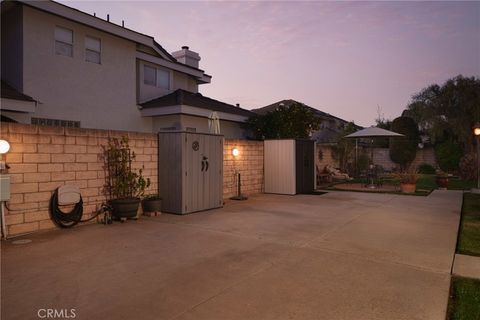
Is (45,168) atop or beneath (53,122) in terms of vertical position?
beneath

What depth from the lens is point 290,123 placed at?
1477 centimetres

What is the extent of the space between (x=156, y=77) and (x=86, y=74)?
12.4ft

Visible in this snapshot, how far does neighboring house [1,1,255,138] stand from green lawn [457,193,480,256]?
9888 mm

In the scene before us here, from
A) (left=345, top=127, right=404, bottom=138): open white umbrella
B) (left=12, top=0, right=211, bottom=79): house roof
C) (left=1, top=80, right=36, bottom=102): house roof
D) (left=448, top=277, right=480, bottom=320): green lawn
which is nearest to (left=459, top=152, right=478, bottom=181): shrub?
(left=345, top=127, right=404, bottom=138): open white umbrella

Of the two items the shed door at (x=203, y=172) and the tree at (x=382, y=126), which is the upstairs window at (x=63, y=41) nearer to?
the shed door at (x=203, y=172)

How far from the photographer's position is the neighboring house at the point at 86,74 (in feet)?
33.6

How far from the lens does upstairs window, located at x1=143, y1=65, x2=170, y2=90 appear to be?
14623mm

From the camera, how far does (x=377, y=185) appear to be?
1401 centimetres

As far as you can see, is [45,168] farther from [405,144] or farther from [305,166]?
[405,144]

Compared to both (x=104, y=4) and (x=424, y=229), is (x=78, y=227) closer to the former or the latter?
(x=424, y=229)

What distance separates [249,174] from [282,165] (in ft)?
4.20

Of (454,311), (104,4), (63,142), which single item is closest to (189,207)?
(63,142)

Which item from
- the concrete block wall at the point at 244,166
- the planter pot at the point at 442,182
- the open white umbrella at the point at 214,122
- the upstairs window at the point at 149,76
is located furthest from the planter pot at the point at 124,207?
the planter pot at the point at 442,182

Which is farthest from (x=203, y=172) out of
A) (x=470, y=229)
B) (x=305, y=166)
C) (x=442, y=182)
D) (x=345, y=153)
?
(x=345, y=153)
